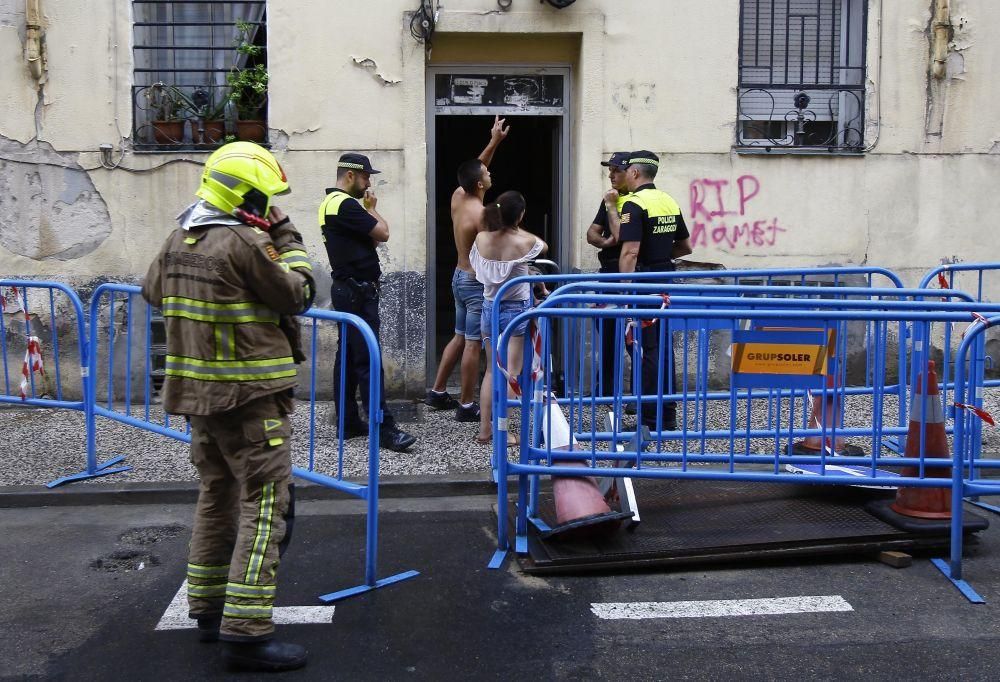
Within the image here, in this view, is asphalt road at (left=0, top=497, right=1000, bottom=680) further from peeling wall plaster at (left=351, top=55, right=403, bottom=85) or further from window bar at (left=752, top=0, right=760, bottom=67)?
window bar at (left=752, top=0, right=760, bottom=67)

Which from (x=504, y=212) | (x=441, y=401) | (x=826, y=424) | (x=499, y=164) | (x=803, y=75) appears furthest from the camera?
(x=499, y=164)

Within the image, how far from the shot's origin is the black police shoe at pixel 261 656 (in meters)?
4.02

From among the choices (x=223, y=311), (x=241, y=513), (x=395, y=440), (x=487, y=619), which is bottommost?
(x=487, y=619)

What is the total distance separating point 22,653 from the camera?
166 inches

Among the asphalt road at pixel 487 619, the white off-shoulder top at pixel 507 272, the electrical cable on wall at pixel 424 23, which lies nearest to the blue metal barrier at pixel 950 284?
the asphalt road at pixel 487 619

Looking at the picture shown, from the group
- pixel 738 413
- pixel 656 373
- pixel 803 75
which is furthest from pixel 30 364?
pixel 803 75

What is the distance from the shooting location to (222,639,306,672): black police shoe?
13.2 feet

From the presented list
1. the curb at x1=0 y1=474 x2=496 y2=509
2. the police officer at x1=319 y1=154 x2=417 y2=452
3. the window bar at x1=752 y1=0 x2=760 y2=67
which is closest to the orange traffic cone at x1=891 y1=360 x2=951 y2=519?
the curb at x1=0 y1=474 x2=496 y2=509

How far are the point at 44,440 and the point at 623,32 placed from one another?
5.57m

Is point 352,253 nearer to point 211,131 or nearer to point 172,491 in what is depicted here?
point 172,491

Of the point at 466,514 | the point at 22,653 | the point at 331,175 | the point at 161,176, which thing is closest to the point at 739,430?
the point at 466,514

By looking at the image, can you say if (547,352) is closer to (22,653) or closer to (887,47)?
(22,653)

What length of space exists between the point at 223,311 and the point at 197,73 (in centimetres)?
580

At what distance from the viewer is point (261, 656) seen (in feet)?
13.2
